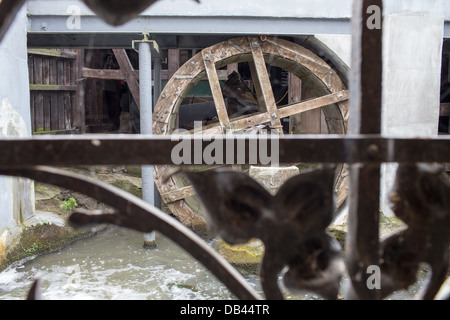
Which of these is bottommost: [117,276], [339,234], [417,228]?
[117,276]

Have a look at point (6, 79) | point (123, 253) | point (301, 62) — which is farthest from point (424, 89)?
point (6, 79)

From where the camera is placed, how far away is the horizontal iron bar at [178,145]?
56 centimetres

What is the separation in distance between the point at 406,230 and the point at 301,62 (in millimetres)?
4847

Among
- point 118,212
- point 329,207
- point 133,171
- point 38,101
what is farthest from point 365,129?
point 38,101

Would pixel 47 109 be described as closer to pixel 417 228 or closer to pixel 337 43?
pixel 337 43

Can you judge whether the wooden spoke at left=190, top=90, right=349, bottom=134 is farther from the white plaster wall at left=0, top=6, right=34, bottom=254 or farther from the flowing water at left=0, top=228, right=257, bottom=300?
the white plaster wall at left=0, top=6, right=34, bottom=254

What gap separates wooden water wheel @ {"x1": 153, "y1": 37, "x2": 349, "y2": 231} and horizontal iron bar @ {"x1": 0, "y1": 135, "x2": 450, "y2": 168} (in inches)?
184

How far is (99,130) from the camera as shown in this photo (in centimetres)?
948

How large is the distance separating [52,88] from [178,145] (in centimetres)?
763

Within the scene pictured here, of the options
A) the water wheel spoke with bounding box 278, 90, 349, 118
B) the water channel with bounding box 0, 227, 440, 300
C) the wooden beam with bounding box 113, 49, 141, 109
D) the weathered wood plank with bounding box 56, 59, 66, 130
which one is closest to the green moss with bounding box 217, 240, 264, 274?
the water channel with bounding box 0, 227, 440, 300

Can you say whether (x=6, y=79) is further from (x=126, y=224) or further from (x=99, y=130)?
(x=99, y=130)

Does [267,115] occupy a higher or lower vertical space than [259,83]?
lower

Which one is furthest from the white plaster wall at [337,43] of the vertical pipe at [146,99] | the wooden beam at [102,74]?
the wooden beam at [102,74]

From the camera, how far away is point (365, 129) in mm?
619
